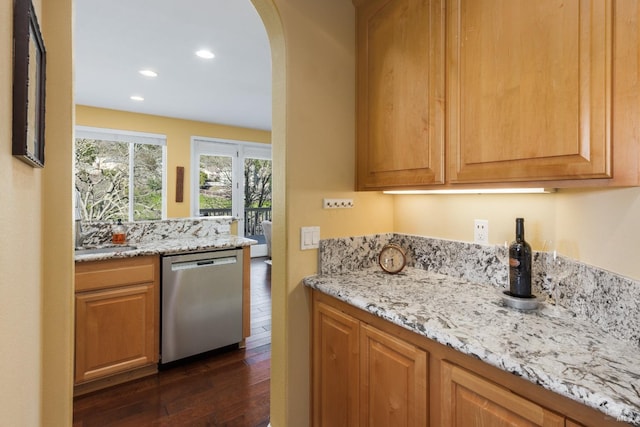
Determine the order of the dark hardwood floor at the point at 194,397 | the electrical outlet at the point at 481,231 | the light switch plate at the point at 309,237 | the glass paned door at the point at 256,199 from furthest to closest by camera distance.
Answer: the glass paned door at the point at 256,199, the dark hardwood floor at the point at 194,397, the light switch plate at the point at 309,237, the electrical outlet at the point at 481,231

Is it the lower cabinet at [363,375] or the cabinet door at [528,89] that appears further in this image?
the lower cabinet at [363,375]

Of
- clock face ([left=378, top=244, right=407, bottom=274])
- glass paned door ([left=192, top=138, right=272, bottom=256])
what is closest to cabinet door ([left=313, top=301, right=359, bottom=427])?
clock face ([left=378, top=244, right=407, bottom=274])

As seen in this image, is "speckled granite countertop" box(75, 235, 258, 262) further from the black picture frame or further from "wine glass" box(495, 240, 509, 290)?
"wine glass" box(495, 240, 509, 290)

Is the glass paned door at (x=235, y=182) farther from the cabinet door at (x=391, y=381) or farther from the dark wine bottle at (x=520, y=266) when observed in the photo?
the dark wine bottle at (x=520, y=266)

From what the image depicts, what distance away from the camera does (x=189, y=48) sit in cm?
270

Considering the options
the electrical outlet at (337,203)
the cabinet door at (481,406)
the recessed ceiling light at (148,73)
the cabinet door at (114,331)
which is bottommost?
the cabinet door at (114,331)

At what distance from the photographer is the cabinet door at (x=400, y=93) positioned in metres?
1.32

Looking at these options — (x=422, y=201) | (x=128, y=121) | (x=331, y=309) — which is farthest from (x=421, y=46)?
(x=128, y=121)

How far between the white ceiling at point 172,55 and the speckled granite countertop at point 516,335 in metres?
2.07

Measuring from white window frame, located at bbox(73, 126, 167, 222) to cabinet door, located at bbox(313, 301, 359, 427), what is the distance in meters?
4.51

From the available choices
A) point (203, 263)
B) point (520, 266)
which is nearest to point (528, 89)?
point (520, 266)

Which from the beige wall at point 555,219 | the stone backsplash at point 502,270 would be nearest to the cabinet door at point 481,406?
the stone backsplash at point 502,270

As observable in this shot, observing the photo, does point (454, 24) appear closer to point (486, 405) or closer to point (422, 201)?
point (422, 201)

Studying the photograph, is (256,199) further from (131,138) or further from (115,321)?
(115,321)
